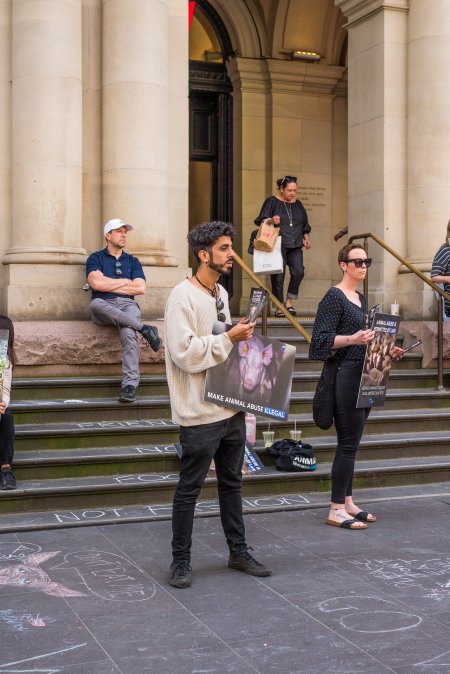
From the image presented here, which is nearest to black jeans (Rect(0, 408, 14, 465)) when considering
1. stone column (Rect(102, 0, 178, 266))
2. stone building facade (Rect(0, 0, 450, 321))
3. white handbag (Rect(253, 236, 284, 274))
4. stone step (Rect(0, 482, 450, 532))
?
stone step (Rect(0, 482, 450, 532))

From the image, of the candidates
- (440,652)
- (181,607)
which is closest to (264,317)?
(181,607)

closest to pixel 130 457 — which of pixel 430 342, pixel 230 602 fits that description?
pixel 230 602

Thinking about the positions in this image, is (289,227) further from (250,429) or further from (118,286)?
(250,429)

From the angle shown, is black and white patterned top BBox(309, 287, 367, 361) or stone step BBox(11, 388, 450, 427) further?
stone step BBox(11, 388, 450, 427)

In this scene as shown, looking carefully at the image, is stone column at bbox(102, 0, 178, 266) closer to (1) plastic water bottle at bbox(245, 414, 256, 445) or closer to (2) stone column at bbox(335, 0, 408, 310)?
(1) plastic water bottle at bbox(245, 414, 256, 445)

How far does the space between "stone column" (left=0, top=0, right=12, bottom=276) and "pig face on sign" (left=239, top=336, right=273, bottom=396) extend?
497cm

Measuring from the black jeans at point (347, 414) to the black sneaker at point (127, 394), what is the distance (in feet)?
8.50

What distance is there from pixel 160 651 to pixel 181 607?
676mm

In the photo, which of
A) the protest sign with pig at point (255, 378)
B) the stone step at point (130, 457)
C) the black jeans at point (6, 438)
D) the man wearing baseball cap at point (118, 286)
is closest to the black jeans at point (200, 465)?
the protest sign with pig at point (255, 378)

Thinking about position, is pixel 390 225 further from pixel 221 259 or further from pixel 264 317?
pixel 221 259

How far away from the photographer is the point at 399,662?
15.0ft

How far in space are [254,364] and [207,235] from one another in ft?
2.75

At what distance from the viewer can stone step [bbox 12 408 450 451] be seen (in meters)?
8.38

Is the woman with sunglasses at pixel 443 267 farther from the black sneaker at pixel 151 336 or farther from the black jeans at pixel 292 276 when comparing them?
the black sneaker at pixel 151 336
